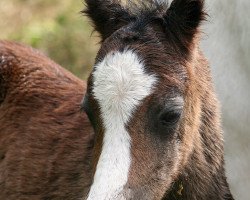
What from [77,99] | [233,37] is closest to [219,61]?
[233,37]

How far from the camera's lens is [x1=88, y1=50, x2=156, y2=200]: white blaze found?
204 inches

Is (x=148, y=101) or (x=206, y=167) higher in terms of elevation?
(x=148, y=101)

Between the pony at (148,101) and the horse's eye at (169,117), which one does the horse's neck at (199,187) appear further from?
the horse's eye at (169,117)

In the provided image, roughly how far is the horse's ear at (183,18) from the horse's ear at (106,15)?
30cm

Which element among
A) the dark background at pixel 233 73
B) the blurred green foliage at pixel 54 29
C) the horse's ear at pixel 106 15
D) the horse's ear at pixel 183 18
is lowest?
the blurred green foliage at pixel 54 29

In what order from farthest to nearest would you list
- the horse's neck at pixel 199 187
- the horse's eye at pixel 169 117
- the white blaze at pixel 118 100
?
the horse's neck at pixel 199 187 < the horse's eye at pixel 169 117 < the white blaze at pixel 118 100

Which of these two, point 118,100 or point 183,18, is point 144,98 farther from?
point 183,18

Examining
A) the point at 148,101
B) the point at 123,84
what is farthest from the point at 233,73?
the point at 123,84

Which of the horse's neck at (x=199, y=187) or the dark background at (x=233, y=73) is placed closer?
the horse's neck at (x=199, y=187)

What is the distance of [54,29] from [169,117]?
5.90 metres

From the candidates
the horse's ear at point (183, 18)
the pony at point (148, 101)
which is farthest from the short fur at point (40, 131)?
the horse's ear at point (183, 18)

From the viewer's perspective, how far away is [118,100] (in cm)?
525

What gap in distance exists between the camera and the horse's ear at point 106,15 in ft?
19.0

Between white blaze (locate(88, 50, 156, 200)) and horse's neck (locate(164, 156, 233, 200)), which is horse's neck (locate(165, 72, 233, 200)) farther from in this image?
white blaze (locate(88, 50, 156, 200))
